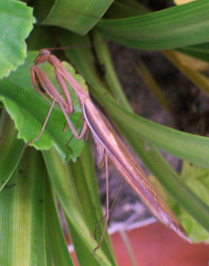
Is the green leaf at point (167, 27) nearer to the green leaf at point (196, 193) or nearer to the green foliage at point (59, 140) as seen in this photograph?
the green foliage at point (59, 140)

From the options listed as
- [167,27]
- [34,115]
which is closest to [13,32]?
[34,115]

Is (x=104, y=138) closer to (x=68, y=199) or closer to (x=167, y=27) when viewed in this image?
(x=68, y=199)

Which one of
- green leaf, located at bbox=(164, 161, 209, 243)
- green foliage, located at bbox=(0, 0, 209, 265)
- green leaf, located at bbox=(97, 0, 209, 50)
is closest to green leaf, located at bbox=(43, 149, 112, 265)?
green foliage, located at bbox=(0, 0, 209, 265)

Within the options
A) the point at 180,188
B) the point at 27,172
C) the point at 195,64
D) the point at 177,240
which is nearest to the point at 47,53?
the point at 27,172

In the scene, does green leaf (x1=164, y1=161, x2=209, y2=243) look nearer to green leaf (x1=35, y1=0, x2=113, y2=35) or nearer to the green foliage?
the green foliage

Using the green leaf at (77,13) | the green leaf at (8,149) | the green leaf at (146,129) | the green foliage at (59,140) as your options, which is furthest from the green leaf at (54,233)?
the green leaf at (77,13)

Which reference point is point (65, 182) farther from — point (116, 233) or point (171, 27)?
point (116, 233)
